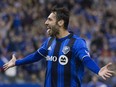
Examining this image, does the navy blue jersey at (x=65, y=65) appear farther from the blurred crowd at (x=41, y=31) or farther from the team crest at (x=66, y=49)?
the blurred crowd at (x=41, y=31)

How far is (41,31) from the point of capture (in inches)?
738

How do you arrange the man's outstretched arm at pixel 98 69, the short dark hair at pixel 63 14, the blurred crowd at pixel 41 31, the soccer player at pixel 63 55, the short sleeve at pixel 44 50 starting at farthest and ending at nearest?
the blurred crowd at pixel 41 31 < the short sleeve at pixel 44 50 < the short dark hair at pixel 63 14 < the soccer player at pixel 63 55 < the man's outstretched arm at pixel 98 69

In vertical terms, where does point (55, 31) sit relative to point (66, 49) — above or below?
above

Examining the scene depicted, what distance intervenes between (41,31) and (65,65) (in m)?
11.1

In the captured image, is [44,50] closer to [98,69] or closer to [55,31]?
[55,31]

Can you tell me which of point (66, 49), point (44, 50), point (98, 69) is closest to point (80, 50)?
point (66, 49)

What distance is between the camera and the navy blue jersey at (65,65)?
7711 millimetres

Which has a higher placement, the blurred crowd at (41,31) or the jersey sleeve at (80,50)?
the blurred crowd at (41,31)

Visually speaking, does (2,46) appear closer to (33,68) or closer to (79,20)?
(33,68)

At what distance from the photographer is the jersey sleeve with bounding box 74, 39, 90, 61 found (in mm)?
7486

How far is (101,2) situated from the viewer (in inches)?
867

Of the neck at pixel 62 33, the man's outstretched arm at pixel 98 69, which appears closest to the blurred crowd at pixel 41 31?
the neck at pixel 62 33

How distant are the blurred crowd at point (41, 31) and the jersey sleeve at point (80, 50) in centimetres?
702

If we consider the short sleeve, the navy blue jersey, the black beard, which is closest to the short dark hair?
the black beard
